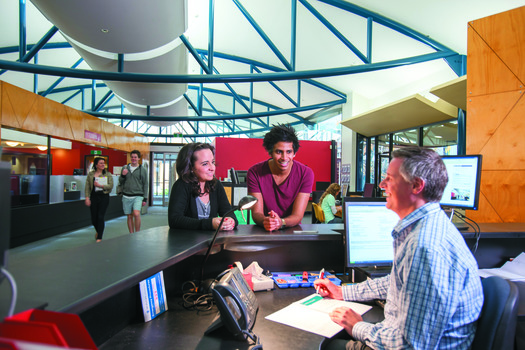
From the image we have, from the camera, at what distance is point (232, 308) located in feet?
3.76

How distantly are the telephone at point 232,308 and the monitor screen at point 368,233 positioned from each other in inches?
29.1

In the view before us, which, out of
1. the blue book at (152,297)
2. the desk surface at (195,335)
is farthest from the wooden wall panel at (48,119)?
the desk surface at (195,335)

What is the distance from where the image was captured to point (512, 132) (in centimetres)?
297

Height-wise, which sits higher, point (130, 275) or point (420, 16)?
point (420, 16)

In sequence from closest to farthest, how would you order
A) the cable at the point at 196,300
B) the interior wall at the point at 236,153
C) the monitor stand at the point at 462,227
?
the cable at the point at 196,300
the monitor stand at the point at 462,227
the interior wall at the point at 236,153

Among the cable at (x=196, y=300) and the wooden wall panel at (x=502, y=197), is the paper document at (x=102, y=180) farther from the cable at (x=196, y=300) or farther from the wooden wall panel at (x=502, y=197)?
the wooden wall panel at (x=502, y=197)

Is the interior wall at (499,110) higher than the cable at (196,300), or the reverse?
the interior wall at (499,110)

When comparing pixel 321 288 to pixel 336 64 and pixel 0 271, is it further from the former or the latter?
pixel 336 64

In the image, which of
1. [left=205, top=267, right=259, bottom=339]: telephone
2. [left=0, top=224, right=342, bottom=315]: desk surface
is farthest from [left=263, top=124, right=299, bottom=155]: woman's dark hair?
[left=205, top=267, right=259, bottom=339]: telephone

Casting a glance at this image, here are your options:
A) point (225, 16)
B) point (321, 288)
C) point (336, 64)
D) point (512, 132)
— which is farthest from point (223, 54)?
point (321, 288)

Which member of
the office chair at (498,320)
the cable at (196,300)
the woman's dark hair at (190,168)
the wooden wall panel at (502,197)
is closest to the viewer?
the office chair at (498,320)

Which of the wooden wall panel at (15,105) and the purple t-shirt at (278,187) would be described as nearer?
the purple t-shirt at (278,187)

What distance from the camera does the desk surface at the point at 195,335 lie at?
1.14 m

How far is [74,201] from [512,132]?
8.99 meters
